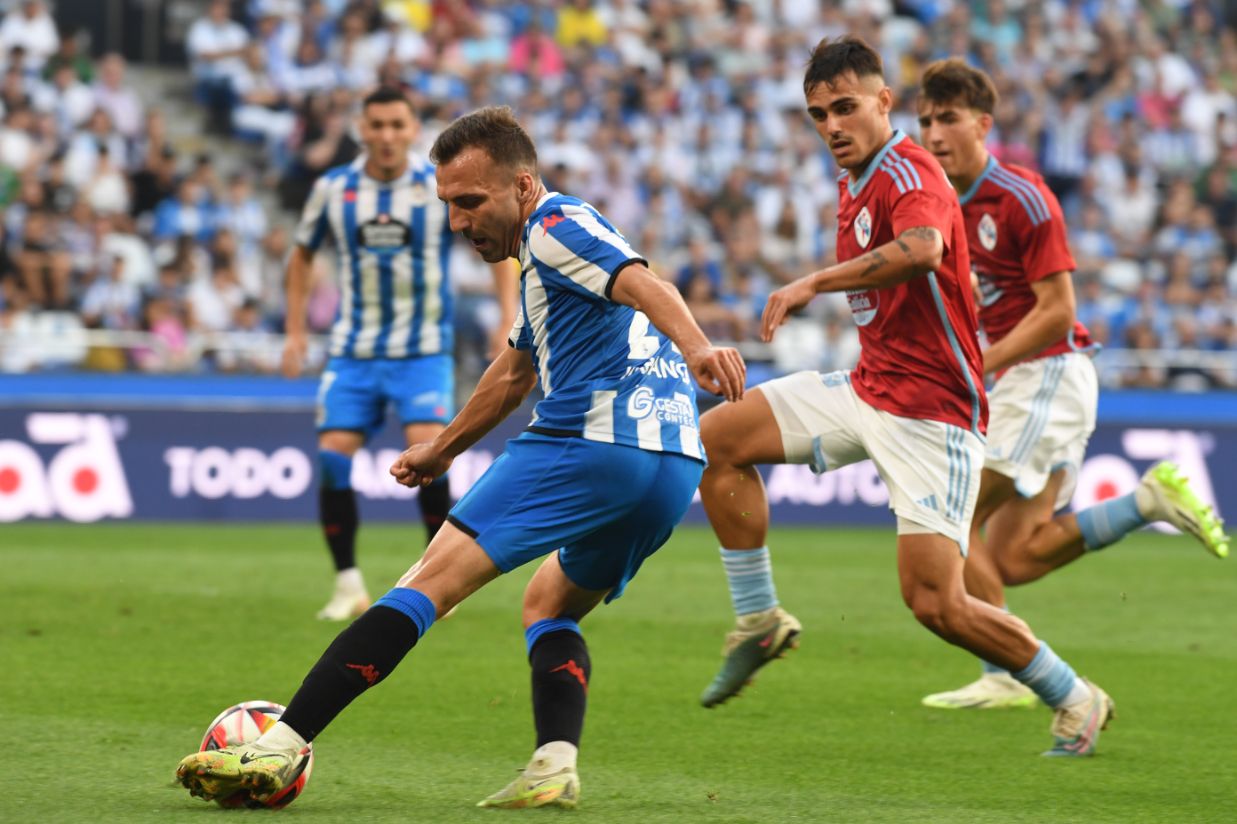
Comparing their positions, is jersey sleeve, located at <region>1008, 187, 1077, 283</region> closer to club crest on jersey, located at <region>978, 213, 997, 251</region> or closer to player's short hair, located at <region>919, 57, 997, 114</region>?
club crest on jersey, located at <region>978, 213, 997, 251</region>

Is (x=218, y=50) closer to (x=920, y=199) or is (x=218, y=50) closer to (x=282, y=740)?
(x=920, y=199)

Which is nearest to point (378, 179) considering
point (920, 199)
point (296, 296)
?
point (296, 296)

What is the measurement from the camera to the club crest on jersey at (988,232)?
7.22 meters

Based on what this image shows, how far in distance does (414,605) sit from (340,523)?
15.1 feet

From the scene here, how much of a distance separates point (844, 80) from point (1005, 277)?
174cm

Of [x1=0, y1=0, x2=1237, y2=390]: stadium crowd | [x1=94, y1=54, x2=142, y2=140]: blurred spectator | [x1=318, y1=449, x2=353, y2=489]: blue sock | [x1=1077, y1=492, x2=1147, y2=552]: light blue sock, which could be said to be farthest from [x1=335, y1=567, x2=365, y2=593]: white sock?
[x1=94, y1=54, x2=142, y2=140]: blurred spectator

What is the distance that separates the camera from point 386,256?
9.55m

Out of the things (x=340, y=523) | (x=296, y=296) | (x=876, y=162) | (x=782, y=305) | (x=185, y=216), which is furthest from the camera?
(x=185, y=216)

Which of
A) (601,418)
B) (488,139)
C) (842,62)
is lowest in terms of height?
(601,418)

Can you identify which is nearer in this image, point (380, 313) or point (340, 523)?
point (340, 523)

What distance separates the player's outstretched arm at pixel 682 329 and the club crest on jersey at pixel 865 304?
1.57m

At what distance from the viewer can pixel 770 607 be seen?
621 cm

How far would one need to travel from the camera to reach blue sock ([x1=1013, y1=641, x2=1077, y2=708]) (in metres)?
5.95

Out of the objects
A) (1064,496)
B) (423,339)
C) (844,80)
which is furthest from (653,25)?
(844,80)
